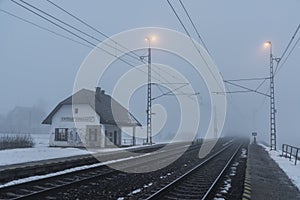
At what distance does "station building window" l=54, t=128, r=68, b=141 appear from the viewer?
47753 millimetres

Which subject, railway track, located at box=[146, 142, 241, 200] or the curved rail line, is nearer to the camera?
the curved rail line

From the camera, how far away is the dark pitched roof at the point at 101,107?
156 feet

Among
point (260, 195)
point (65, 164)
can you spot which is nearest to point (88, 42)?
point (65, 164)

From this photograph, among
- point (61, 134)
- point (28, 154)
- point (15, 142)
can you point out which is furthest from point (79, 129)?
point (28, 154)

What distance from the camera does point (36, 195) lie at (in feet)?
34.1

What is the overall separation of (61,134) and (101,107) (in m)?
5.84

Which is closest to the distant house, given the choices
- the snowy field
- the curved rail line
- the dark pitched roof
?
the dark pitched roof

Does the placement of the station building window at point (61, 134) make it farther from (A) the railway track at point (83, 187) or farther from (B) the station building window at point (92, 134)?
(A) the railway track at point (83, 187)

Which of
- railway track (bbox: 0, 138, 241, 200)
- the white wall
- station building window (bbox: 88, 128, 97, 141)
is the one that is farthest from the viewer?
the white wall

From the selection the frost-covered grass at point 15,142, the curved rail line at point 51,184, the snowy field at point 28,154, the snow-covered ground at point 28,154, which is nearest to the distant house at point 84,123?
the frost-covered grass at point 15,142

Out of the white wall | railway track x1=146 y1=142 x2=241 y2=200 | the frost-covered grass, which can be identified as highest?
the white wall

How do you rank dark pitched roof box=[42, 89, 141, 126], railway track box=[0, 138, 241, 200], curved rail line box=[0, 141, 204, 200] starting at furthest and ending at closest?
dark pitched roof box=[42, 89, 141, 126] → railway track box=[0, 138, 241, 200] → curved rail line box=[0, 141, 204, 200]

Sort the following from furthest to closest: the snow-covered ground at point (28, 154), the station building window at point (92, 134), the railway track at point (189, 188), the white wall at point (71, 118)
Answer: the white wall at point (71, 118) → the station building window at point (92, 134) → the snow-covered ground at point (28, 154) → the railway track at point (189, 188)

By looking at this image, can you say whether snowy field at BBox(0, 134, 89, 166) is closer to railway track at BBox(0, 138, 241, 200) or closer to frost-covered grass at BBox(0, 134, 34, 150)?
railway track at BBox(0, 138, 241, 200)
